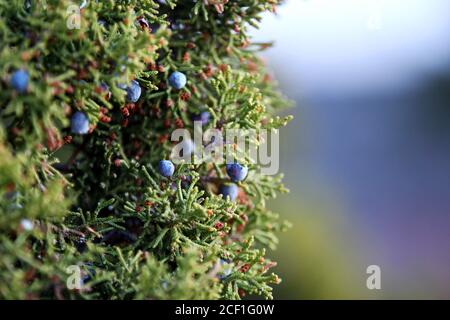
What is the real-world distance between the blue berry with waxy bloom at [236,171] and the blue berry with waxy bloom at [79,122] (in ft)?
1.74

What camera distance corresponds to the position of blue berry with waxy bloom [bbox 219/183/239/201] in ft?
6.39

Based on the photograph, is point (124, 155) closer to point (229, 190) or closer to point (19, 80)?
point (229, 190)

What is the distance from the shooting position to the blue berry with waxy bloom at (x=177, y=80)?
1830 millimetres

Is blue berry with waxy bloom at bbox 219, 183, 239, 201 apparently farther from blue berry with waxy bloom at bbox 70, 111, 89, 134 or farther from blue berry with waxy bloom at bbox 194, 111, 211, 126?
blue berry with waxy bloom at bbox 70, 111, 89, 134

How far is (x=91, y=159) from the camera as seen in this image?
1.92 metres

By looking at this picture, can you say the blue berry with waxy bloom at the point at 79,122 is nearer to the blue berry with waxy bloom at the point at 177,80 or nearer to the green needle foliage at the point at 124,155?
the green needle foliage at the point at 124,155

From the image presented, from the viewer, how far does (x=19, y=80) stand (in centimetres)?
128

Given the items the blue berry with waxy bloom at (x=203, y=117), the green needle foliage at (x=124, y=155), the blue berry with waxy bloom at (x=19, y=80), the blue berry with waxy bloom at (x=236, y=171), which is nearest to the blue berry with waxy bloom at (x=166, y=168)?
the green needle foliage at (x=124, y=155)

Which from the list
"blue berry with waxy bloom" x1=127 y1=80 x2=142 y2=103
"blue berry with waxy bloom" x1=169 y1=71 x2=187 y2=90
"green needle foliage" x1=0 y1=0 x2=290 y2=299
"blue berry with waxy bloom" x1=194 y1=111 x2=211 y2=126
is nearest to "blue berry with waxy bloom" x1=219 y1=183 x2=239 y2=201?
"green needle foliage" x1=0 y1=0 x2=290 y2=299

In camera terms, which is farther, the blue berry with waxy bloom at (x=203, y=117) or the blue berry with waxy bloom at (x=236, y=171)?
the blue berry with waxy bloom at (x=203, y=117)

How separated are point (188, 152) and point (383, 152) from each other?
8.69 m

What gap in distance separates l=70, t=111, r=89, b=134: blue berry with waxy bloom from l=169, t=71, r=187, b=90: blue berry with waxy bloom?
17.3 inches

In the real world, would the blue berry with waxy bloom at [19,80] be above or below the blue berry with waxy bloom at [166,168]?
above
